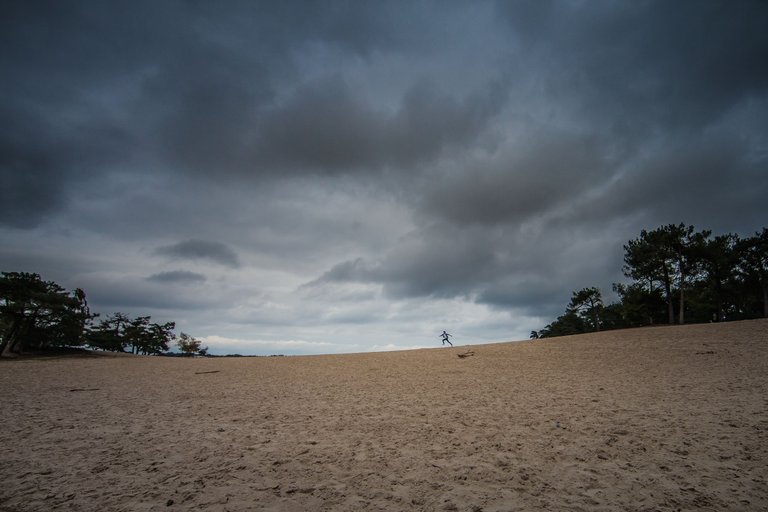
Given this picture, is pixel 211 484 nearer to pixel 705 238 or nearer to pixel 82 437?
pixel 82 437

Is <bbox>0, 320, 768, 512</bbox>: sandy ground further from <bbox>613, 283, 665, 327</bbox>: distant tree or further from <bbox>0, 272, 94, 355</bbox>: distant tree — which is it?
<bbox>613, 283, 665, 327</bbox>: distant tree

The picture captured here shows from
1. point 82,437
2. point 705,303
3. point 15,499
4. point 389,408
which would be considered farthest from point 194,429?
Answer: point 705,303

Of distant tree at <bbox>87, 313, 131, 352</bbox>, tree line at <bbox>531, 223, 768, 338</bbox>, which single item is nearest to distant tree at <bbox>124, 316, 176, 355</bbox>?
distant tree at <bbox>87, 313, 131, 352</bbox>

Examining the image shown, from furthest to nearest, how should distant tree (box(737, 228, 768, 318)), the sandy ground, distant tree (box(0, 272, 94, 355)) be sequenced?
distant tree (box(737, 228, 768, 318)) < distant tree (box(0, 272, 94, 355)) < the sandy ground

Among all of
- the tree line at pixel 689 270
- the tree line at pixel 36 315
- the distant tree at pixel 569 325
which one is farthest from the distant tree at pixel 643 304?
the tree line at pixel 36 315

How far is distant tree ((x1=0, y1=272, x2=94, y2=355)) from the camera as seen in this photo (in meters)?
30.4

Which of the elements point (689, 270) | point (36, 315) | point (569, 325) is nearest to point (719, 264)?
point (689, 270)

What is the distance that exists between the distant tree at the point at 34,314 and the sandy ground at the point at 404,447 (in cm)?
2456

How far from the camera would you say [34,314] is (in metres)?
31.6

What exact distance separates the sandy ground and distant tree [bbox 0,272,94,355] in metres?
24.6

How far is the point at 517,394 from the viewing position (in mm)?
12773

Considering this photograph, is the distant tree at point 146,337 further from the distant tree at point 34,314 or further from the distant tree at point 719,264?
the distant tree at point 719,264

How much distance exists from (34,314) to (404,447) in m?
43.4

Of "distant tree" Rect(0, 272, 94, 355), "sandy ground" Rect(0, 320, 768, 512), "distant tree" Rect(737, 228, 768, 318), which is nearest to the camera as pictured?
"sandy ground" Rect(0, 320, 768, 512)
